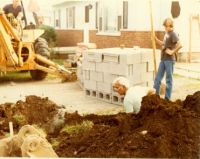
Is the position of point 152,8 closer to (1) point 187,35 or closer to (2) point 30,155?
(1) point 187,35

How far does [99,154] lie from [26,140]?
58 centimetres

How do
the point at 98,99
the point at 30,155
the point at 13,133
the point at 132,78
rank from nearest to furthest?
the point at 30,155 → the point at 13,133 → the point at 132,78 → the point at 98,99

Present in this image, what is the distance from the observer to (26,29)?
16.9 feet

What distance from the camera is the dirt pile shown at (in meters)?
4.54

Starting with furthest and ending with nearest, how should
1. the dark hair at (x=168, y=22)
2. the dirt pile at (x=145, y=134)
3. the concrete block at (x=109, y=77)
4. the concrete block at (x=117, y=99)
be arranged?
the concrete block at (x=109, y=77), the concrete block at (x=117, y=99), the dark hair at (x=168, y=22), the dirt pile at (x=145, y=134)

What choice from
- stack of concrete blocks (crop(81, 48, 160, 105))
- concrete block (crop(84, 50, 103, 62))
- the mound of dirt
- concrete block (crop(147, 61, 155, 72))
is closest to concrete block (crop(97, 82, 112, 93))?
stack of concrete blocks (crop(81, 48, 160, 105))

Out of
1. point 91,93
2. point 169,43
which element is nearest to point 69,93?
point 91,93

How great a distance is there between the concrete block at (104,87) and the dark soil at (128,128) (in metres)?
0.40

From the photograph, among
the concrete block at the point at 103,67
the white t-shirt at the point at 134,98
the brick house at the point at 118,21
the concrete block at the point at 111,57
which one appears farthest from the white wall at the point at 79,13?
the white t-shirt at the point at 134,98

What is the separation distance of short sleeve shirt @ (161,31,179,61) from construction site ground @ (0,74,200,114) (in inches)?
6.2

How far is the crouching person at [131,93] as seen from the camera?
4.72 meters

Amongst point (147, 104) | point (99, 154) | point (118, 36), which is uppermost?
point (118, 36)

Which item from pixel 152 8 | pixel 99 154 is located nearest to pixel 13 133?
pixel 99 154

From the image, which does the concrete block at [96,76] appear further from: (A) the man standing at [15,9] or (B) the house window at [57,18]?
(A) the man standing at [15,9]
